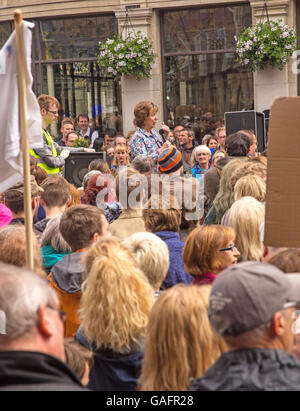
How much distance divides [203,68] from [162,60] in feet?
3.02

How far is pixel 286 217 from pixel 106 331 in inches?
41.9

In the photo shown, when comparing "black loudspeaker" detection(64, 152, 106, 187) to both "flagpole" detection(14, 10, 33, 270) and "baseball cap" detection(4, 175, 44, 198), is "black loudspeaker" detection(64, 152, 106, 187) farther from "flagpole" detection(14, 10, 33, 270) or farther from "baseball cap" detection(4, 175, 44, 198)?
"flagpole" detection(14, 10, 33, 270)

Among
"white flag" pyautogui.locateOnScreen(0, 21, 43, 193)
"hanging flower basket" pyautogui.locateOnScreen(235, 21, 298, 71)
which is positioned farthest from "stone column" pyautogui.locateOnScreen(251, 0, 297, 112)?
"white flag" pyautogui.locateOnScreen(0, 21, 43, 193)

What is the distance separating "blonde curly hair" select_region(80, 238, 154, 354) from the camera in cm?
326

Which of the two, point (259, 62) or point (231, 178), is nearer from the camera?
point (231, 178)

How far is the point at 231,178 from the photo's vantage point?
5879 millimetres

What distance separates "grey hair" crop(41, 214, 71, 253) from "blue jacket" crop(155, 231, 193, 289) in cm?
69

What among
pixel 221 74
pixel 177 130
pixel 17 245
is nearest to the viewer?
pixel 17 245

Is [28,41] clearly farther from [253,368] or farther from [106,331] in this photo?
[253,368]

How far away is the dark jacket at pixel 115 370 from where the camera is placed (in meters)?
3.28

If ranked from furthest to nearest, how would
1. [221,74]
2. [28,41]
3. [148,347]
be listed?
[221,74] < [28,41] < [148,347]

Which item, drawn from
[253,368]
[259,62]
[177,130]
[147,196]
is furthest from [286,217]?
[259,62]

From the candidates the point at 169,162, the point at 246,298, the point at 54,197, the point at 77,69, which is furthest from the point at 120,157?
the point at 77,69
